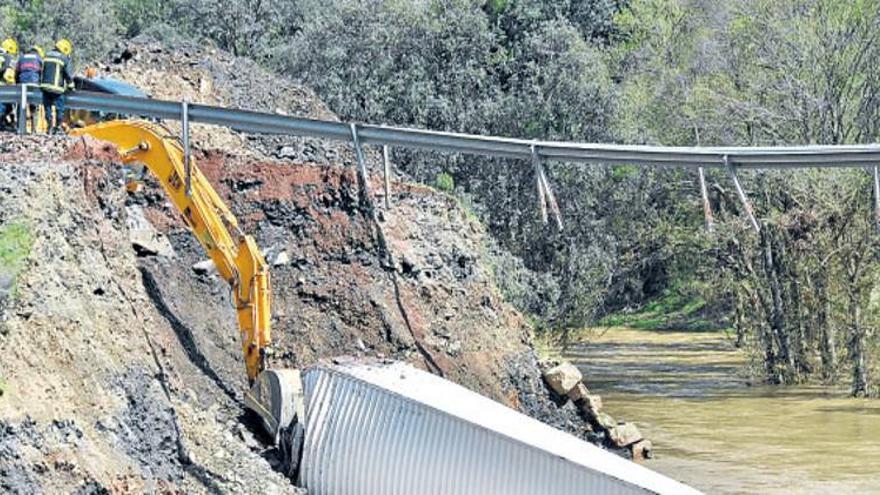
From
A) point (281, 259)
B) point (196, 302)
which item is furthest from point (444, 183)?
point (196, 302)

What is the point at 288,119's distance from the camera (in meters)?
24.5

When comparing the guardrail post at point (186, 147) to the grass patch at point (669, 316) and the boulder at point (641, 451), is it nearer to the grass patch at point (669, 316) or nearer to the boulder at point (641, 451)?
the boulder at point (641, 451)

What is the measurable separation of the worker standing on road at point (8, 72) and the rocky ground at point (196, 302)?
→ 2.66m

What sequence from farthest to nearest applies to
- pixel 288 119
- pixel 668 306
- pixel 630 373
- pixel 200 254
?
1. pixel 668 306
2. pixel 630 373
3. pixel 200 254
4. pixel 288 119

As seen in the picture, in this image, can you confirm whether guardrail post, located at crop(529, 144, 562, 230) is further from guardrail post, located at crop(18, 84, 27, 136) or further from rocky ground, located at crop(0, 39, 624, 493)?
guardrail post, located at crop(18, 84, 27, 136)

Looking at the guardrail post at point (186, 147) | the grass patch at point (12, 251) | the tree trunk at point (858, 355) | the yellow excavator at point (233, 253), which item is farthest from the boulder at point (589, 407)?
the grass patch at point (12, 251)

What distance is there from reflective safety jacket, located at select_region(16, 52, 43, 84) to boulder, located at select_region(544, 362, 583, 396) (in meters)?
11.4

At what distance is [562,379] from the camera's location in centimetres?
3198

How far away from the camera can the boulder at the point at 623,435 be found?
3212 centimetres

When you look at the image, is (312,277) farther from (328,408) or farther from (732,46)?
(732,46)

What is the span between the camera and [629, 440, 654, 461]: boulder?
32.4 metres

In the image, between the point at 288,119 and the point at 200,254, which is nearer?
the point at 288,119

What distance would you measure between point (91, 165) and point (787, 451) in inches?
656

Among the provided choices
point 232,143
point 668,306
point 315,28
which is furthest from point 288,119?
point 668,306
